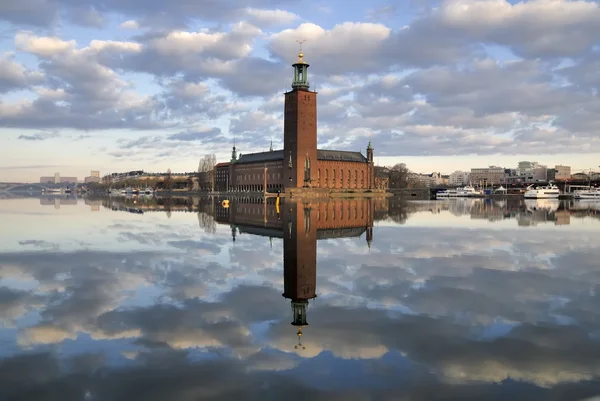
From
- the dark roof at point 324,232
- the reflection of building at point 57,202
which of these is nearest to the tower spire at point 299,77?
the reflection of building at point 57,202

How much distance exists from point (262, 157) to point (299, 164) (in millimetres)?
35900

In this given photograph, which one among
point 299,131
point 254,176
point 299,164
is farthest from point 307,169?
point 254,176

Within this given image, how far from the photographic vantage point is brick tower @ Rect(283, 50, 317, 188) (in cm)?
11038

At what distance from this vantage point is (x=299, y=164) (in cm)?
11194

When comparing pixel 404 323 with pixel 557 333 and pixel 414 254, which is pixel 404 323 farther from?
pixel 414 254

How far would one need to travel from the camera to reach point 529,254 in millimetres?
17484

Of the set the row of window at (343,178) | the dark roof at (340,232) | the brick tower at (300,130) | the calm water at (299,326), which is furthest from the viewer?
the row of window at (343,178)

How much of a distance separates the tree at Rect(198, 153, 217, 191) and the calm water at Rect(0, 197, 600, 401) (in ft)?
528

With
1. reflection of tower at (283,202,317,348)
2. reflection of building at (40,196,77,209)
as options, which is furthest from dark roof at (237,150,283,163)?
reflection of tower at (283,202,317,348)

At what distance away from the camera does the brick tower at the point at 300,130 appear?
11038 centimetres

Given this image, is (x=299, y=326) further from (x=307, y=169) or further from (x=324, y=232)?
(x=307, y=169)

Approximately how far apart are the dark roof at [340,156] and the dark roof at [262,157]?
10.6 metres

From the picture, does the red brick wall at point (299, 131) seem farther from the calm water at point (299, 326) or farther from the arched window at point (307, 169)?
the calm water at point (299, 326)

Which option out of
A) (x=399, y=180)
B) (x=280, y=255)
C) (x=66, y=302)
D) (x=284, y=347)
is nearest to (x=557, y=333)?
(x=284, y=347)
